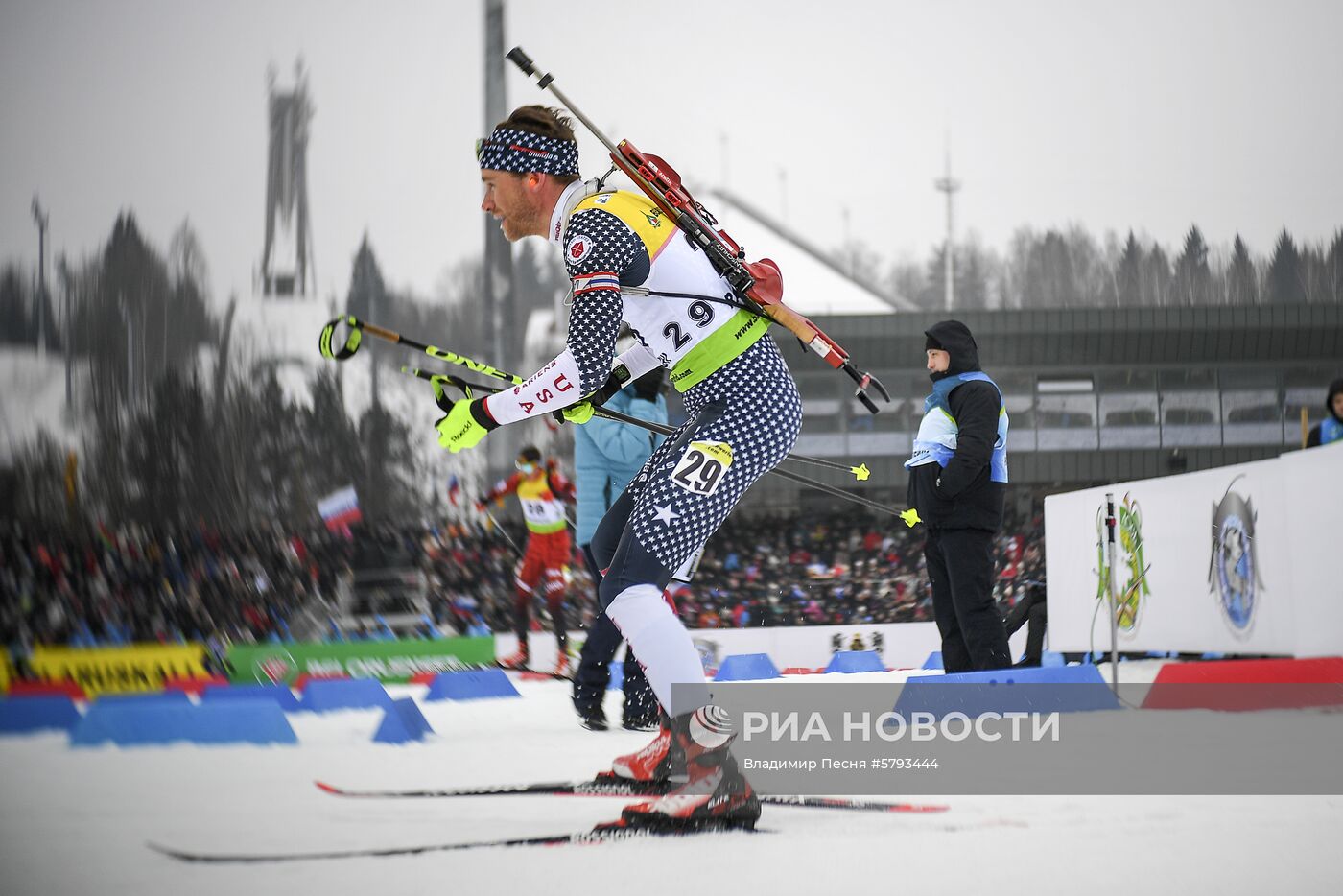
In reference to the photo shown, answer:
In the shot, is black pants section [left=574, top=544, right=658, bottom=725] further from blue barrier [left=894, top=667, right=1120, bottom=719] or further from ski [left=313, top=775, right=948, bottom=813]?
ski [left=313, top=775, right=948, bottom=813]

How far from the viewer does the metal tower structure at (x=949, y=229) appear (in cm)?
1909

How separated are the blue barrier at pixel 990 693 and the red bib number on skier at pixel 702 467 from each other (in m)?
1.25

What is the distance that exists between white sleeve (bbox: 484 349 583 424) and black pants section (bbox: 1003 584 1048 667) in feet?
13.2

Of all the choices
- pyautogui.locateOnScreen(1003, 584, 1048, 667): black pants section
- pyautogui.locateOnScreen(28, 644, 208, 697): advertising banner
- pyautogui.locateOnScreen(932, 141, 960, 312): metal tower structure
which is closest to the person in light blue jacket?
pyautogui.locateOnScreen(1003, 584, 1048, 667): black pants section

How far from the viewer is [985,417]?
12.3ft

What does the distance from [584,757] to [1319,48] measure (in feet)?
70.0

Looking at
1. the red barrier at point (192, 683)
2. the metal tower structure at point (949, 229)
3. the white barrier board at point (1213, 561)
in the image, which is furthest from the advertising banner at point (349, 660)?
the metal tower structure at point (949, 229)

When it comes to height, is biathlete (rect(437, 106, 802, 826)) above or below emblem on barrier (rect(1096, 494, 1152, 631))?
above

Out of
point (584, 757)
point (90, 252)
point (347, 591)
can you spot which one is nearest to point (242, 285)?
point (90, 252)

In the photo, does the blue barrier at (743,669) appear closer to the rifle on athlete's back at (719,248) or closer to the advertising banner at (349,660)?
Result: the advertising banner at (349,660)

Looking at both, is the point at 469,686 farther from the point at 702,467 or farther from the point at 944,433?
the point at 702,467

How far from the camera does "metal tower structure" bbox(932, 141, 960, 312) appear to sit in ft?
62.6

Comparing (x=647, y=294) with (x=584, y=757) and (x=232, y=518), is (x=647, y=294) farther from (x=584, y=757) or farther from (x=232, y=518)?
(x=232, y=518)

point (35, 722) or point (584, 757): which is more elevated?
point (584, 757)
